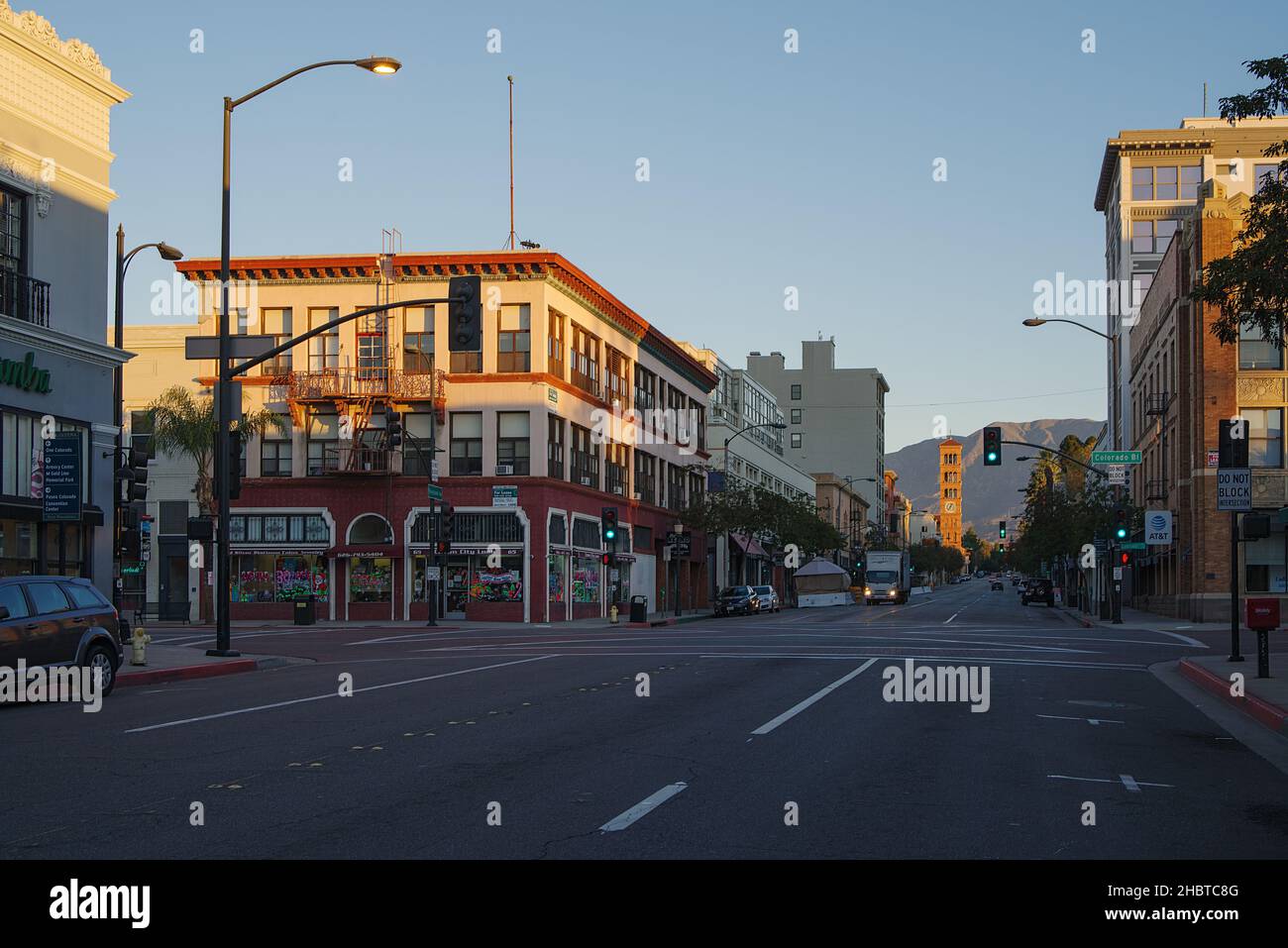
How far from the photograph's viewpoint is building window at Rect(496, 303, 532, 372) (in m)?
55.8

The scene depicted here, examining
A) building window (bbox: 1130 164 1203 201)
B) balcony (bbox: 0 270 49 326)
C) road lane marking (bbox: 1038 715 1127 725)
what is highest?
building window (bbox: 1130 164 1203 201)

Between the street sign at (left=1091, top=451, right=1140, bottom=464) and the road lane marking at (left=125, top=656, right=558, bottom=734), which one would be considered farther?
the street sign at (left=1091, top=451, right=1140, bottom=464)

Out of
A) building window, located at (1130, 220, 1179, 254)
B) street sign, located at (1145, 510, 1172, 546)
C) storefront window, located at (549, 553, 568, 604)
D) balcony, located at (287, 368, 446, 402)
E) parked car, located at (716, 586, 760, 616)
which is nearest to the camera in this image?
street sign, located at (1145, 510, 1172, 546)

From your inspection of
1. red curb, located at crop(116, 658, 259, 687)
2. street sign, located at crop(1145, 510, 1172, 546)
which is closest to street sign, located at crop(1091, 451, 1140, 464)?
street sign, located at crop(1145, 510, 1172, 546)

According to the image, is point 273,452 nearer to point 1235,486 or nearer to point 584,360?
point 584,360

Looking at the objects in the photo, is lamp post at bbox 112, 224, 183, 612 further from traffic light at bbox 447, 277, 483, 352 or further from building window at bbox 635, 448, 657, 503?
building window at bbox 635, 448, 657, 503

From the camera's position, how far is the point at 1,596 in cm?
1734

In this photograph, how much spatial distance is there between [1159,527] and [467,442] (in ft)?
94.7

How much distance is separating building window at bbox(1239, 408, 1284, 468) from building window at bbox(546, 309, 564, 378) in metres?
27.4

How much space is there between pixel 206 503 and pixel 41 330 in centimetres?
2404

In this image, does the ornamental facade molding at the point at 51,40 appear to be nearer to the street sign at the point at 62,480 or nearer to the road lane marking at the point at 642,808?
the street sign at the point at 62,480

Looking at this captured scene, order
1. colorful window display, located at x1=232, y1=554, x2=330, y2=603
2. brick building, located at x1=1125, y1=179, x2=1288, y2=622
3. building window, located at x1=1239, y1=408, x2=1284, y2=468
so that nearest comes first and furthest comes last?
brick building, located at x1=1125, y1=179, x2=1288, y2=622
building window, located at x1=1239, y1=408, x2=1284, y2=468
colorful window display, located at x1=232, y1=554, x2=330, y2=603
